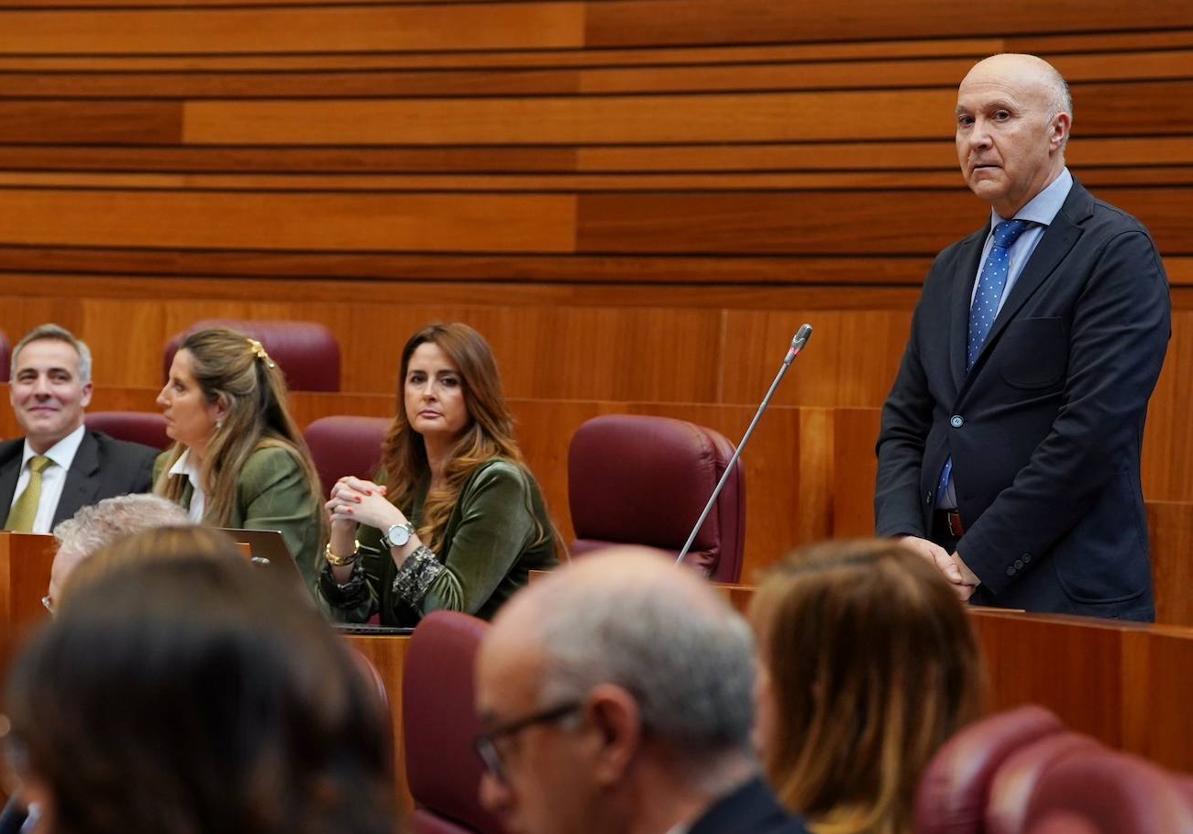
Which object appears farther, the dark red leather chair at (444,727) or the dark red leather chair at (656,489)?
the dark red leather chair at (656,489)

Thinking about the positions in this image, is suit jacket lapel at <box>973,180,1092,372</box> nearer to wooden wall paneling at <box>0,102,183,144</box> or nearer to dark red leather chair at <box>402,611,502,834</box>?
dark red leather chair at <box>402,611,502,834</box>

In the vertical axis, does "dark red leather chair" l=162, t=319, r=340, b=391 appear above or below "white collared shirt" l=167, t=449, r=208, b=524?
above

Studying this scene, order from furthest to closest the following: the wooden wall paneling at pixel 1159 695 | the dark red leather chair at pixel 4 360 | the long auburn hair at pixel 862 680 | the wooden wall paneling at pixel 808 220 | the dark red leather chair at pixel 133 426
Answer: the dark red leather chair at pixel 4 360
the wooden wall paneling at pixel 808 220
the dark red leather chair at pixel 133 426
the wooden wall paneling at pixel 1159 695
the long auburn hair at pixel 862 680

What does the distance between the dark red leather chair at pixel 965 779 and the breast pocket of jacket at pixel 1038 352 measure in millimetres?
857

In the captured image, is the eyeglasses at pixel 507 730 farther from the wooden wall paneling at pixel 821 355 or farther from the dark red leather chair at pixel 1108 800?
the wooden wall paneling at pixel 821 355

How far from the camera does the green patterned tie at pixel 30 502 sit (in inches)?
99.6

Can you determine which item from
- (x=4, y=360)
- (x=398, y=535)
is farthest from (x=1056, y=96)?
(x=4, y=360)

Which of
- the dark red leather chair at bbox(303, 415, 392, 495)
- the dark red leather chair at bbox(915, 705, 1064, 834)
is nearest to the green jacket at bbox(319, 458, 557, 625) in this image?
the dark red leather chair at bbox(303, 415, 392, 495)

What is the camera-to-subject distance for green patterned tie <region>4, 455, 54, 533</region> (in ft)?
8.30

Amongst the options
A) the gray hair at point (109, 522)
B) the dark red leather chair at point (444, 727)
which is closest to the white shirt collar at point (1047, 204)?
the dark red leather chair at point (444, 727)

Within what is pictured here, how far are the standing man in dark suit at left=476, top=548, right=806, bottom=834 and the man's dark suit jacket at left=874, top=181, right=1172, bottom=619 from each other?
915 mm

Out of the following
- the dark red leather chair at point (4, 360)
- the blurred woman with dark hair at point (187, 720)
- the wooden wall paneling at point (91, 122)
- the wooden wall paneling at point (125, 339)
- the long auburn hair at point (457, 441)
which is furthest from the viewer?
the wooden wall paneling at point (91, 122)

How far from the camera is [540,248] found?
11.2 ft

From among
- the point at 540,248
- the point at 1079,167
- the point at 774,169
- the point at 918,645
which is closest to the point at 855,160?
the point at 774,169
